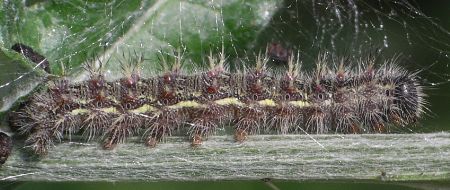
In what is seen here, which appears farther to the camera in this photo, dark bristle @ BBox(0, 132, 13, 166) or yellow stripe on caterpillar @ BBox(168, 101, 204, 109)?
yellow stripe on caterpillar @ BBox(168, 101, 204, 109)

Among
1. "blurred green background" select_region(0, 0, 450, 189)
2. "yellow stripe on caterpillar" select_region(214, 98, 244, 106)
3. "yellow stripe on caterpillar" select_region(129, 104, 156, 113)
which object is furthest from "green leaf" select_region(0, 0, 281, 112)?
"yellow stripe on caterpillar" select_region(214, 98, 244, 106)

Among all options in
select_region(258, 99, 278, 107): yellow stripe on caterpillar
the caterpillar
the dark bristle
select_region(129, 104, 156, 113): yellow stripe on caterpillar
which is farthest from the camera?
select_region(258, 99, 278, 107): yellow stripe on caterpillar

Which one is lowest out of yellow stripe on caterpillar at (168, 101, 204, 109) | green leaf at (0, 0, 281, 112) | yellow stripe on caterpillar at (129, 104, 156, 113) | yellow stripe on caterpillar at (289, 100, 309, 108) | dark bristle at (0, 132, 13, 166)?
dark bristle at (0, 132, 13, 166)

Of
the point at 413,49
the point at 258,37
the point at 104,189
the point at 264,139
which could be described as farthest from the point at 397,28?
the point at 104,189

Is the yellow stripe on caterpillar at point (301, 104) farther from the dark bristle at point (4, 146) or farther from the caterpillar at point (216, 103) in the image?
the dark bristle at point (4, 146)

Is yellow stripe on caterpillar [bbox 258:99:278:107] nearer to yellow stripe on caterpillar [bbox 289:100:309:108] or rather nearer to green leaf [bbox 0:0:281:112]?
yellow stripe on caterpillar [bbox 289:100:309:108]

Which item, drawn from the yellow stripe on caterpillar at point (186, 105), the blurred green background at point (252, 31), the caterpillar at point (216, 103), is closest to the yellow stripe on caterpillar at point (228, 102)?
the caterpillar at point (216, 103)
